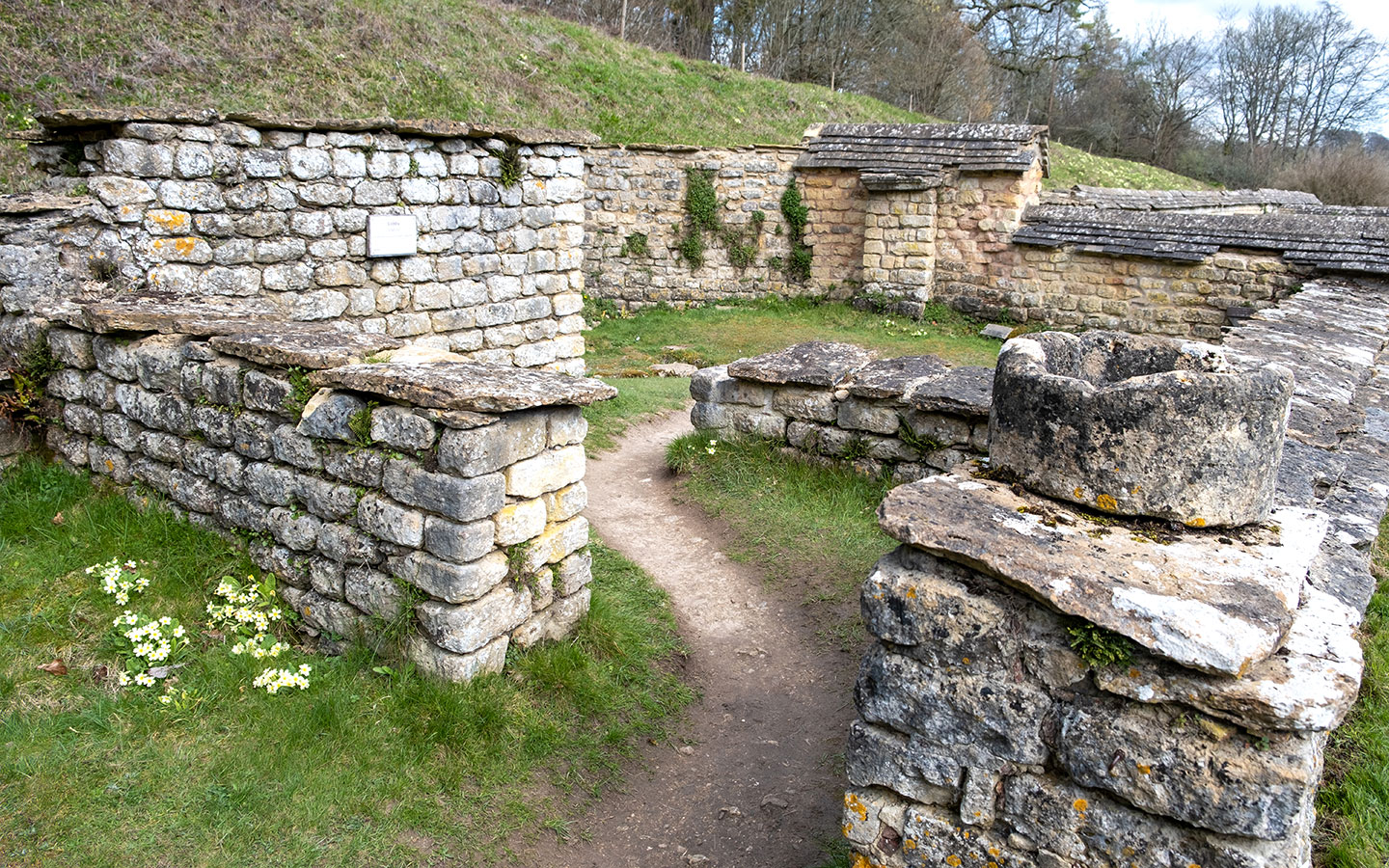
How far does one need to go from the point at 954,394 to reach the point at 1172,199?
57.3ft

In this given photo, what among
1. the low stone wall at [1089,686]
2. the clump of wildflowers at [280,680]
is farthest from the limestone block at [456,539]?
the low stone wall at [1089,686]

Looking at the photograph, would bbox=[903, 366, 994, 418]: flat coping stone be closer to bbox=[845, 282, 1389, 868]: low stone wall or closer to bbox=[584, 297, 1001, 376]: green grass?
bbox=[845, 282, 1389, 868]: low stone wall

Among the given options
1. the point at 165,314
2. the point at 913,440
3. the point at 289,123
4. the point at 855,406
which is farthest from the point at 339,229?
the point at 913,440

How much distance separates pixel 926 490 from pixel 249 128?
18.3 feet

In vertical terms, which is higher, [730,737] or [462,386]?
[462,386]

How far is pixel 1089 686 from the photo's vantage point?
221 centimetres

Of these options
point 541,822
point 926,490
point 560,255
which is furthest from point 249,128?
point 926,490

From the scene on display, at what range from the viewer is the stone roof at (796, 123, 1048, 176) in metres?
14.0

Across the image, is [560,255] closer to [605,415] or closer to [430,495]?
[605,415]

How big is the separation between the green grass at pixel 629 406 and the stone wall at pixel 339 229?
2.28 feet

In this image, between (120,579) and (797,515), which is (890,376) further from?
(120,579)

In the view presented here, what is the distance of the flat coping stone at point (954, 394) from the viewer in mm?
5410

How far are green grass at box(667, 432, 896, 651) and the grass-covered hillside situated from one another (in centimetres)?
782

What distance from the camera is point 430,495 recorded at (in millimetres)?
3514
